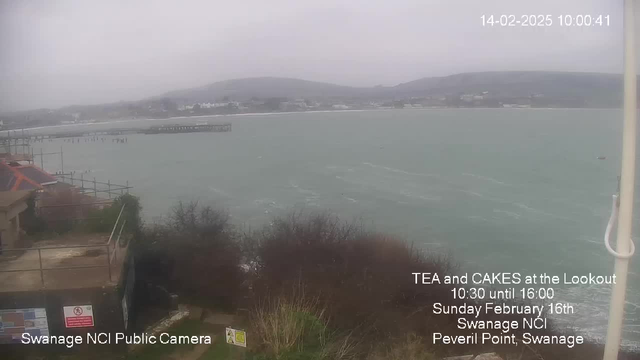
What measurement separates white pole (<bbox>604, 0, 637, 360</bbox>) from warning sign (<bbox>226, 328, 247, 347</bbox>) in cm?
206

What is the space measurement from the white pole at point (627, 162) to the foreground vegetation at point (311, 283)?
70 centimetres

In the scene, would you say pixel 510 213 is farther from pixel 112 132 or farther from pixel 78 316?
pixel 112 132

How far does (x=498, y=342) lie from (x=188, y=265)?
2.42 metres

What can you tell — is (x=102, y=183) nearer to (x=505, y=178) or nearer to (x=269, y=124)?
(x=269, y=124)

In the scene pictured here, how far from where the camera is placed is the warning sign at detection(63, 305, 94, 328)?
2795mm

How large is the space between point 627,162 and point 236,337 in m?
2.34

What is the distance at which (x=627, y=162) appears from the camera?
80.9 inches

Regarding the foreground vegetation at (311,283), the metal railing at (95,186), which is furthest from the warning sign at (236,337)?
the metal railing at (95,186)

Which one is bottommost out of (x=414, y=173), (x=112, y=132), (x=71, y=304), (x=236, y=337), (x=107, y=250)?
A: (x=236, y=337)

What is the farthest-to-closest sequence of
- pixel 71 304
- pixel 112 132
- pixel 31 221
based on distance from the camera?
pixel 112 132, pixel 31 221, pixel 71 304

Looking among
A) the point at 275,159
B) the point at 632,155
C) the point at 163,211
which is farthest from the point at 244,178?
the point at 632,155

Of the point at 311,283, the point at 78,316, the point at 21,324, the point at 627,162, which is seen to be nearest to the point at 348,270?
the point at 311,283

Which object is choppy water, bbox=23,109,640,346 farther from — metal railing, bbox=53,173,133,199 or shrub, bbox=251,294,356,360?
shrub, bbox=251,294,356,360

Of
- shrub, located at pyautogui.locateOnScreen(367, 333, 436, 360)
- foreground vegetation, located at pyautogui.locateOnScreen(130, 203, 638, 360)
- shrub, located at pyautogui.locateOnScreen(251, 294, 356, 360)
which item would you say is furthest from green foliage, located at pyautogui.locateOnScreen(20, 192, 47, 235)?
shrub, located at pyautogui.locateOnScreen(367, 333, 436, 360)
